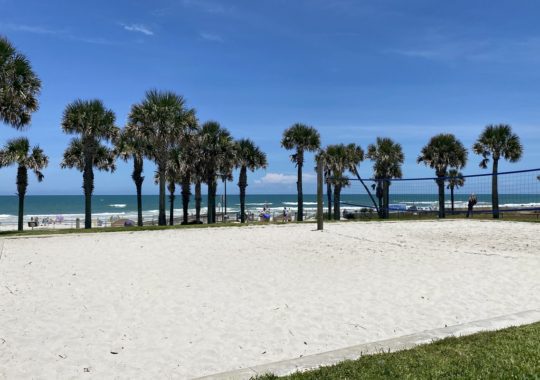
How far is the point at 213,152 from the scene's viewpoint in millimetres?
31812

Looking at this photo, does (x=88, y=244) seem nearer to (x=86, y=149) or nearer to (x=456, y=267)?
(x=456, y=267)

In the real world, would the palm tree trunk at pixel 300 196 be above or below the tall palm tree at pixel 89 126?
below

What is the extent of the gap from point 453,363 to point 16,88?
1785cm

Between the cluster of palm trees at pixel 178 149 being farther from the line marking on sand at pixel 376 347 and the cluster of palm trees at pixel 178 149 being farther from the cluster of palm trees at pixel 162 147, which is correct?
the line marking on sand at pixel 376 347

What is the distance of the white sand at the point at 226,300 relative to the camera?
3.79 metres

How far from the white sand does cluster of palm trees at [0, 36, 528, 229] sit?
7781 mm

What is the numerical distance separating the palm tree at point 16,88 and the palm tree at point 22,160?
8923 mm

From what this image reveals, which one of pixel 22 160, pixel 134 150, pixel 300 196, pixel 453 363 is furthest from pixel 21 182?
pixel 453 363

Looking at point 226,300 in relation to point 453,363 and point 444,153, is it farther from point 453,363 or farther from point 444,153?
point 444,153

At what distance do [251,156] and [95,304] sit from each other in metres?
29.7

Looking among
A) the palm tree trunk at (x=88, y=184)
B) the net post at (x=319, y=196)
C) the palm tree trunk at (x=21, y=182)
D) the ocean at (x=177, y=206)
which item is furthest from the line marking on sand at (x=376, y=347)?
the ocean at (x=177, y=206)

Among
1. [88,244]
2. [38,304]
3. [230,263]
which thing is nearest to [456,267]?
[230,263]

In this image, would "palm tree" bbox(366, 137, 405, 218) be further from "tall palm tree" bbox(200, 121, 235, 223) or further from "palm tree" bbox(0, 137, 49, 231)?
"palm tree" bbox(0, 137, 49, 231)

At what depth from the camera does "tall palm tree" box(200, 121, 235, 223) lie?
3142 centimetres
